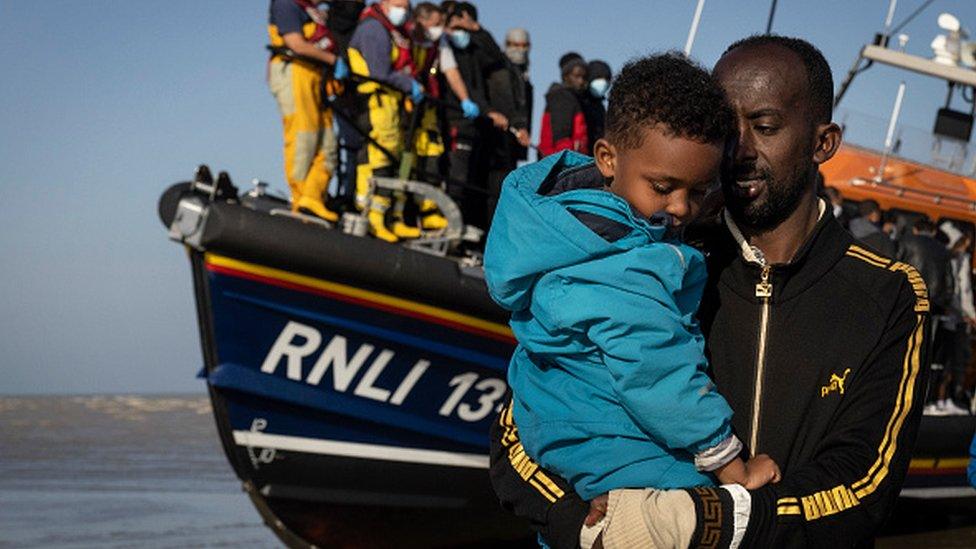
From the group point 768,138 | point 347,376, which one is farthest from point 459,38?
point 768,138

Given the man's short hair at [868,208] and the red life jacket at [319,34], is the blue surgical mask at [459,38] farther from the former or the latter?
the man's short hair at [868,208]

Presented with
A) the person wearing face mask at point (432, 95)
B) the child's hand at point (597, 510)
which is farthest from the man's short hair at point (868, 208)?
the child's hand at point (597, 510)

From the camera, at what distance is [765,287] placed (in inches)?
99.0

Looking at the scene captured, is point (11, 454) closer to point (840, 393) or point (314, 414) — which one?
point (314, 414)

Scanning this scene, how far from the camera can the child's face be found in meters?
2.27

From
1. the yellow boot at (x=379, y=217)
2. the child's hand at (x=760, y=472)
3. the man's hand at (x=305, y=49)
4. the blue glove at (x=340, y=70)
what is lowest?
the yellow boot at (x=379, y=217)

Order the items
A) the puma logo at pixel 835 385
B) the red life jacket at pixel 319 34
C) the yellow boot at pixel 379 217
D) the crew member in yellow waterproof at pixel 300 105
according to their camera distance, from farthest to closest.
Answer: the red life jacket at pixel 319 34
the crew member in yellow waterproof at pixel 300 105
the yellow boot at pixel 379 217
the puma logo at pixel 835 385

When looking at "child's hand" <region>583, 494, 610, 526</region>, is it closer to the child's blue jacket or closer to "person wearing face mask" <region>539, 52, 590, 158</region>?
the child's blue jacket

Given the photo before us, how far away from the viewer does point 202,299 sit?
747 cm

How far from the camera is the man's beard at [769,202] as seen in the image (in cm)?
252

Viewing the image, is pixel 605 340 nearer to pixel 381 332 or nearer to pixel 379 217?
pixel 381 332

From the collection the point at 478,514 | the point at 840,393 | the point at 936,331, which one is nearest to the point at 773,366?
the point at 840,393

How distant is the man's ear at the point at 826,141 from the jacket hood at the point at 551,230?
0.41 m

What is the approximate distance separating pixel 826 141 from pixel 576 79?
6.60m
